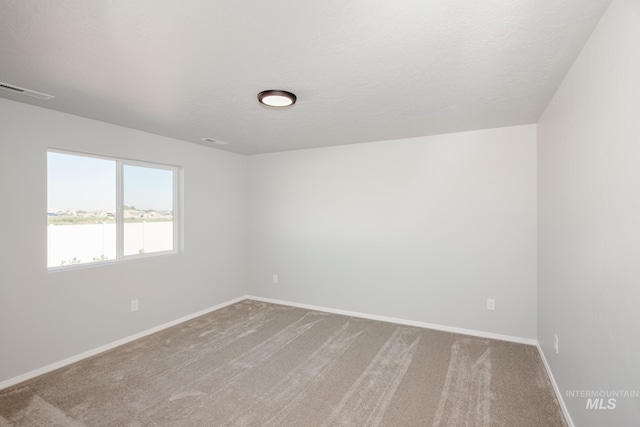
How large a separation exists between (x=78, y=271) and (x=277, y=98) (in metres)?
2.60

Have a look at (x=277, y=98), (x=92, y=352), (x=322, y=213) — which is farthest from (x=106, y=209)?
(x=322, y=213)

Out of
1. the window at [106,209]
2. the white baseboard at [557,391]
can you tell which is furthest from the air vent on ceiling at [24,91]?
the white baseboard at [557,391]

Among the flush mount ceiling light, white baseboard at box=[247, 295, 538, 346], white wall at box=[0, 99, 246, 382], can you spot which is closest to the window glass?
white wall at box=[0, 99, 246, 382]

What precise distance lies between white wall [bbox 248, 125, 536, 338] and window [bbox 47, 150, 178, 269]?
1.49m

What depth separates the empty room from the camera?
1.51m

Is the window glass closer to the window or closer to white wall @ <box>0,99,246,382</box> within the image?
the window

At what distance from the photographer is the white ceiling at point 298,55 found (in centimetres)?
143

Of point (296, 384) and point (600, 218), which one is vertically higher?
point (600, 218)

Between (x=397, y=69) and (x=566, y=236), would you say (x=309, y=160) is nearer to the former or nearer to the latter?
(x=397, y=69)

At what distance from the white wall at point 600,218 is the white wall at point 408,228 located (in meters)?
0.95

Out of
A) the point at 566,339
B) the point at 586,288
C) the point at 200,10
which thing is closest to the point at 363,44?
the point at 200,10

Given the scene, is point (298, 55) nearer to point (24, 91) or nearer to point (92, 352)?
point (24, 91)

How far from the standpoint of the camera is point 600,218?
1556 mm

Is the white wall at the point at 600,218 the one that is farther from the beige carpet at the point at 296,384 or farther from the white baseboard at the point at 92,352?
the white baseboard at the point at 92,352
